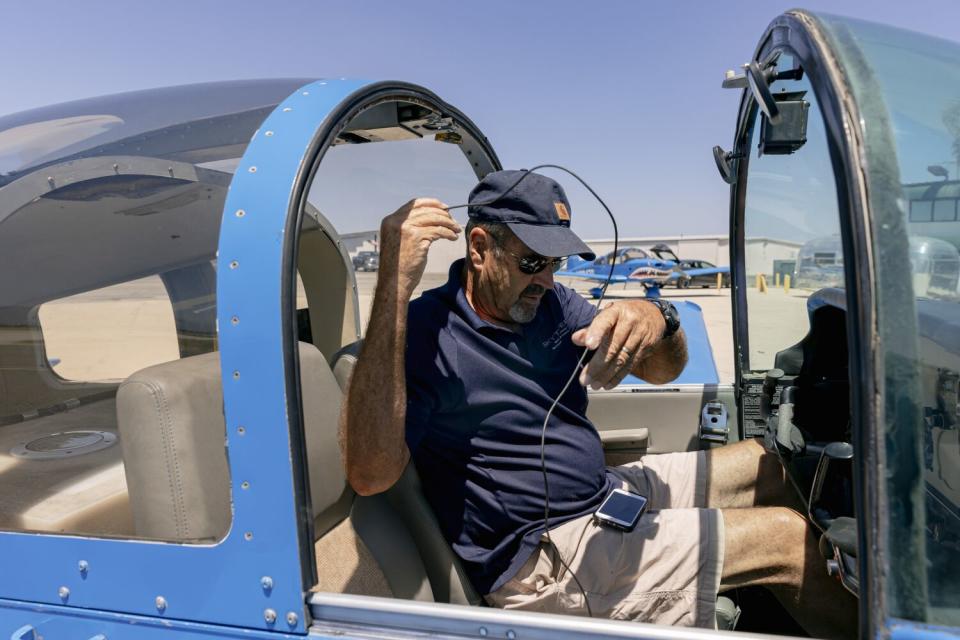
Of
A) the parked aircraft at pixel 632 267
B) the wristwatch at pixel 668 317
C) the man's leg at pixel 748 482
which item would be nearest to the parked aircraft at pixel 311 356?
the man's leg at pixel 748 482

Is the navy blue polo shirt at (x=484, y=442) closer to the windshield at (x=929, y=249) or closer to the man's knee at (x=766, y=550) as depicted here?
the man's knee at (x=766, y=550)

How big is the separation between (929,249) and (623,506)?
3.06ft

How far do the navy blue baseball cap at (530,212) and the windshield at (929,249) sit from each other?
2.41 feet

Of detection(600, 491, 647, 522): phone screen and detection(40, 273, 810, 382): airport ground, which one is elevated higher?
detection(40, 273, 810, 382): airport ground

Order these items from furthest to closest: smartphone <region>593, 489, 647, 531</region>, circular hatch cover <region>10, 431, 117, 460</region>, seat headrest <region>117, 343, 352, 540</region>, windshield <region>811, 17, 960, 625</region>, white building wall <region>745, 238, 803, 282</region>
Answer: white building wall <region>745, 238, 803, 282</region> < circular hatch cover <region>10, 431, 117, 460</region> < smartphone <region>593, 489, 647, 531</region> < seat headrest <region>117, 343, 352, 540</region> < windshield <region>811, 17, 960, 625</region>

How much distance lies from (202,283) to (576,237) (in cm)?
115

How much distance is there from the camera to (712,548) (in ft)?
4.77

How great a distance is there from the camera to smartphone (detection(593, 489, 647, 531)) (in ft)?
4.84

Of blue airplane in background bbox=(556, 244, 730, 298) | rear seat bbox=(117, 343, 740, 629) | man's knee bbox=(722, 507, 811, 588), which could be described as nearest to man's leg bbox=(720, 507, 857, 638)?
man's knee bbox=(722, 507, 811, 588)

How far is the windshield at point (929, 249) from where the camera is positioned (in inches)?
30.2

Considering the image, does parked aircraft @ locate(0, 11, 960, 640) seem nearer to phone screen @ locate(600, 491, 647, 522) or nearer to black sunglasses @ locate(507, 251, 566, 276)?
phone screen @ locate(600, 491, 647, 522)

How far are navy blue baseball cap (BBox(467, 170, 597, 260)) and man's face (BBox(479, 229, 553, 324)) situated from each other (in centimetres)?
4

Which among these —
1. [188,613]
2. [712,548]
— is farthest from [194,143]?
[712,548]

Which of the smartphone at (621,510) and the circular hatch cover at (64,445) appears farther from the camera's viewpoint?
the circular hatch cover at (64,445)
